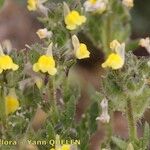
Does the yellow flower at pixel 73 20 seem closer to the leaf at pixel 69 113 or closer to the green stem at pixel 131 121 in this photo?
the leaf at pixel 69 113

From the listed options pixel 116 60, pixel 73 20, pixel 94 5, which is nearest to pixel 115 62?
pixel 116 60

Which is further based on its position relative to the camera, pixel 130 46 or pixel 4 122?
pixel 130 46

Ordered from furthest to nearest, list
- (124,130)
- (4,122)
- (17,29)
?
(17,29) → (124,130) → (4,122)

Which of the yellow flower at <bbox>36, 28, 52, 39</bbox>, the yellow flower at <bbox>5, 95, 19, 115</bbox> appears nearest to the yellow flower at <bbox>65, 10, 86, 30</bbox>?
the yellow flower at <bbox>36, 28, 52, 39</bbox>

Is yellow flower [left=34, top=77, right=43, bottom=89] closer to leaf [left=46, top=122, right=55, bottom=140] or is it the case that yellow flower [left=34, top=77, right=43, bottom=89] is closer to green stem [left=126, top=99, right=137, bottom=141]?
leaf [left=46, top=122, right=55, bottom=140]

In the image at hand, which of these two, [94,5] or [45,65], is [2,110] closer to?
[45,65]

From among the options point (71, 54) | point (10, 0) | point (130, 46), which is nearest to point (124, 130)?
point (130, 46)

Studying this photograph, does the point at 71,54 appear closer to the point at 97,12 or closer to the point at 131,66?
the point at 131,66
